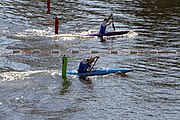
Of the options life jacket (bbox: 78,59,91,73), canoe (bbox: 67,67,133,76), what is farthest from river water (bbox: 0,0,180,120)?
life jacket (bbox: 78,59,91,73)

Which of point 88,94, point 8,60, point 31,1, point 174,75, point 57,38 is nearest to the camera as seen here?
point 88,94

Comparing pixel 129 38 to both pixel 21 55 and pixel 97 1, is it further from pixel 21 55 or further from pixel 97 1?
pixel 97 1

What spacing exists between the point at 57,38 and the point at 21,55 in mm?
6115

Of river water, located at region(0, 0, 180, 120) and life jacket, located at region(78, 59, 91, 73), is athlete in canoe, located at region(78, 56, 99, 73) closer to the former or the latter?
life jacket, located at region(78, 59, 91, 73)

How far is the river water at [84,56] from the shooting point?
25.4 meters

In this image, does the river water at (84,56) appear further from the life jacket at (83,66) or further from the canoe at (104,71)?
the life jacket at (83,66)

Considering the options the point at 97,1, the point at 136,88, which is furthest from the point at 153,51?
the point at 97,1

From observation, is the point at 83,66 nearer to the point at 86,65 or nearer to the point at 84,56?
the point at 86,65

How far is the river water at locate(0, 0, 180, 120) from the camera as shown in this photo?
2542 centimetres

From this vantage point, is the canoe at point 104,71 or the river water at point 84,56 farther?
the canoe at point 104,71

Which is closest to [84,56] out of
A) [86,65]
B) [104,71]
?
[104,71]

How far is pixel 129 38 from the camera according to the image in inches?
1590

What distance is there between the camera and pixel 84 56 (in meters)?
34.8

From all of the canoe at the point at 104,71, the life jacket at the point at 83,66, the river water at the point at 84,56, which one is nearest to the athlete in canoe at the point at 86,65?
the life jacket at the point at 83,66
